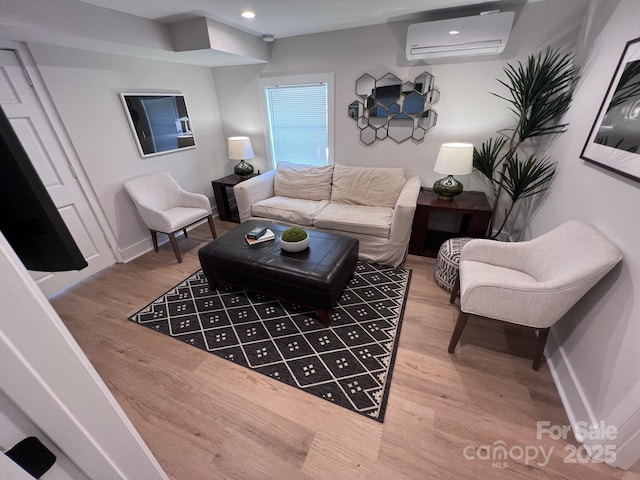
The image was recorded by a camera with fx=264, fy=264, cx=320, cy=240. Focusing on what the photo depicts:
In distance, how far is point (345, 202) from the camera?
3.08m

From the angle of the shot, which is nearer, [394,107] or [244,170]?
[394,107]

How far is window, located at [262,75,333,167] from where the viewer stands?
3.20 metres

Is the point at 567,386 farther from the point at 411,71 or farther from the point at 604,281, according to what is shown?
the point at 411,71

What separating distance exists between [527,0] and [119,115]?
3770 millimetres

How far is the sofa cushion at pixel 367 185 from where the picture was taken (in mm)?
2904

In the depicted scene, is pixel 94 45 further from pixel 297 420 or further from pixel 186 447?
pixel 297 420

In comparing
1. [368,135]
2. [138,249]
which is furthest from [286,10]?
[138,249]

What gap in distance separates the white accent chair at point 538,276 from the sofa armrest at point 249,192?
231cm

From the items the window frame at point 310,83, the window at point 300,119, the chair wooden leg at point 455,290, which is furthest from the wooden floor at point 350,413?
the window at point 300,119

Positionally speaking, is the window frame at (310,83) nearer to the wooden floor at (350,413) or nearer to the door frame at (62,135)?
the door frame at (62,135)

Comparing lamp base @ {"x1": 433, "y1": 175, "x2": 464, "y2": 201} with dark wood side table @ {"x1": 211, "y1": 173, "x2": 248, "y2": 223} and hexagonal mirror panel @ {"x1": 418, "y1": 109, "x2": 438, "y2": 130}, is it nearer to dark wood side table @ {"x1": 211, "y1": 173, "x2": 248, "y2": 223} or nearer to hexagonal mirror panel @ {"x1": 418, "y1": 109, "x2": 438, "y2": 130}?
hexagonal mirror panel @ {"x1": 418, "y1": 109, "x2": 438, "y2": 130}

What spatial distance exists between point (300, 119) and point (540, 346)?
325 centimetres

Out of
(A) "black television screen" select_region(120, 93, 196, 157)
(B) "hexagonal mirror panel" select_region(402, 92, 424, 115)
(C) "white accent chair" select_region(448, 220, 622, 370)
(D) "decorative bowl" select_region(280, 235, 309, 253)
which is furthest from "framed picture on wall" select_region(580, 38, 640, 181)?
(A) "black television screen" select_region(120, 93, 196, 157)

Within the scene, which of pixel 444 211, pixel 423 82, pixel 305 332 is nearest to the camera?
pixel 305 332
